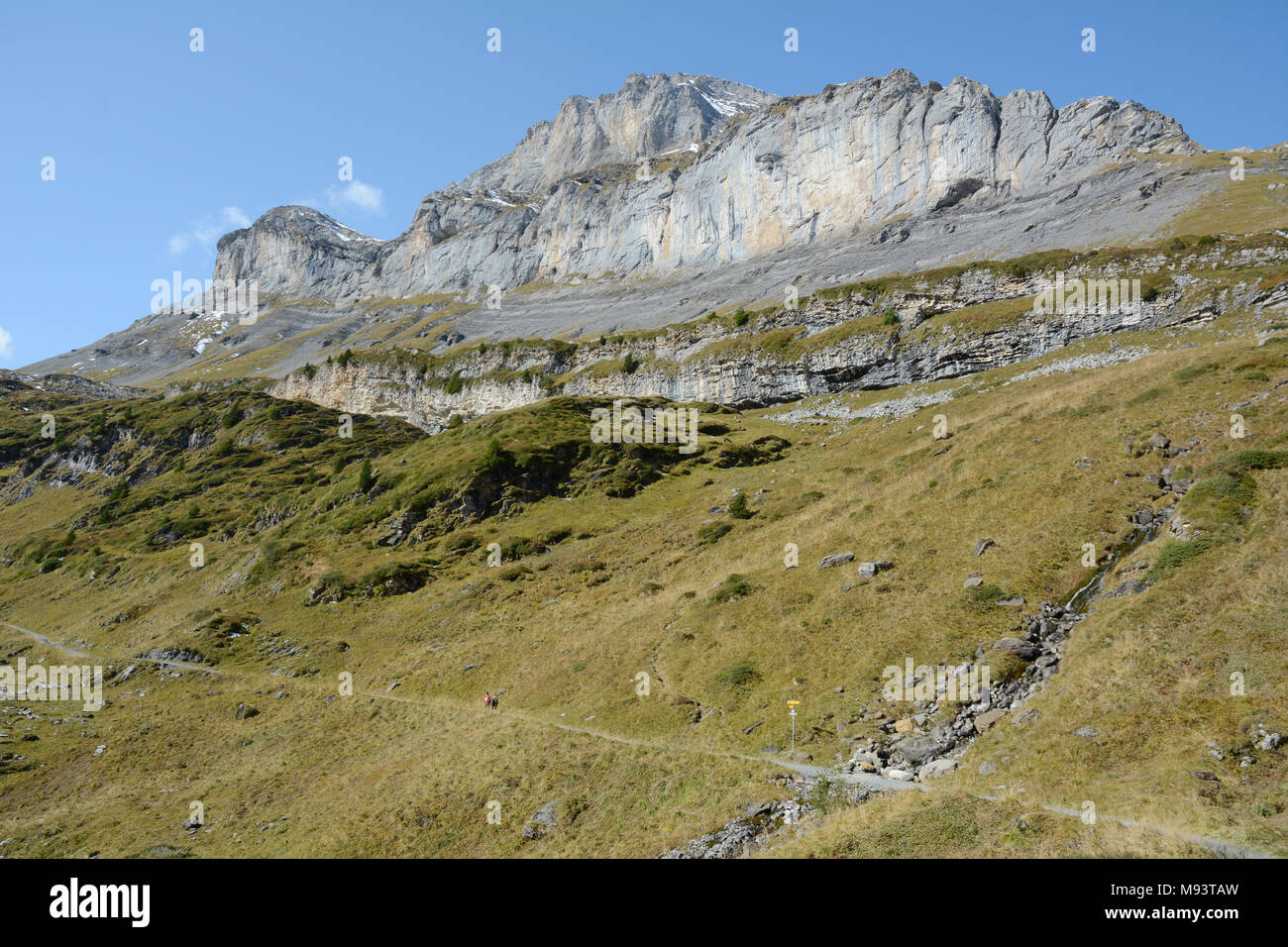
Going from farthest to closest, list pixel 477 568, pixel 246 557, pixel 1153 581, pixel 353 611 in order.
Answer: pixel 246 557, pixel 477 568, pixel 353 611, pixel 1153 581

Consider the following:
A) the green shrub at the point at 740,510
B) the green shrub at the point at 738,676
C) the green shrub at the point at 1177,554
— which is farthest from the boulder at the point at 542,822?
the green shrub at the point at 740,510

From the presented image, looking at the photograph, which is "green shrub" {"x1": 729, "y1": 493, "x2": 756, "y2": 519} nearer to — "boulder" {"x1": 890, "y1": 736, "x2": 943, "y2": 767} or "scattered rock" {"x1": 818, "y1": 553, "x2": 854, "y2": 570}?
"scattered rock" {"x1": 818, "y1": 553, "x2": 854, "y2": 570}

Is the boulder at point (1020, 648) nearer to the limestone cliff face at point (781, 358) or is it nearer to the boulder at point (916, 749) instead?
the boulder at point (916, 749)

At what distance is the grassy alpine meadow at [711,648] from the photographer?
18.6 metres

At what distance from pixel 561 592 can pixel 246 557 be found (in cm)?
4270

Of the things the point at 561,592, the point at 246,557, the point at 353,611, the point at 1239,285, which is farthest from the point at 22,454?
the point at 1239,285

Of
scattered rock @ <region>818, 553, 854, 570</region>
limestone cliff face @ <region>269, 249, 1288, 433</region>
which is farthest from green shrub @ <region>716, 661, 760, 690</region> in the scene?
limestone cliff face @ <region>269, 249, 1288, 433</region>

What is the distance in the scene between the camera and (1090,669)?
21.8 m

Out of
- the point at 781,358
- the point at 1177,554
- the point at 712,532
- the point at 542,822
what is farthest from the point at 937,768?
the point at 781,358

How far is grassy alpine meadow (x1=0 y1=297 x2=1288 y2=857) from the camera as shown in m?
18.6

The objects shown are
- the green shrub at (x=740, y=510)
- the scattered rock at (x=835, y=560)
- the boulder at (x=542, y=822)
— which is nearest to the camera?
the boulder at (x=542, y=822)

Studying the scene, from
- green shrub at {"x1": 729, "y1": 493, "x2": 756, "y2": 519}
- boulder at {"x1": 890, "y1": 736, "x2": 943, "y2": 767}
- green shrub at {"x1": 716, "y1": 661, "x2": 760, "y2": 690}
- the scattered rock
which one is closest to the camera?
boulder at {"x1": 890, "y1": 736, "x2": 943, "y2": 767}

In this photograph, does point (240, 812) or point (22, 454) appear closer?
point (240, 812)

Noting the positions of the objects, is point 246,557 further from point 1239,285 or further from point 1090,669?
point 1239,285
